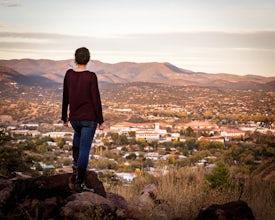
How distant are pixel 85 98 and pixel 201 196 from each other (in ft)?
6.81

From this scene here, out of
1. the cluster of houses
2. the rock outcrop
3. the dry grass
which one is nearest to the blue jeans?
the rock outcrop

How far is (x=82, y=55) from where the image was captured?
611 centimetres

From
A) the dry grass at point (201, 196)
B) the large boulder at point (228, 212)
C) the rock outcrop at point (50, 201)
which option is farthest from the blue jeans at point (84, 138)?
the large boulder at point (228, 212)

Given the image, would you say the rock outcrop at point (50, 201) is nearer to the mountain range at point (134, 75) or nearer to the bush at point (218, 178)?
the bush at point (218, 178)

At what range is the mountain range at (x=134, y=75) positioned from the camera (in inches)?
3457

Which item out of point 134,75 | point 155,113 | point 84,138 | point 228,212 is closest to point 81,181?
point 84,138

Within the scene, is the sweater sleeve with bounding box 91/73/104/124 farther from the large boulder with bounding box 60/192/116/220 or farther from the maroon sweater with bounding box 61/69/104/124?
the large boulder with bounding box 60/192/116/220

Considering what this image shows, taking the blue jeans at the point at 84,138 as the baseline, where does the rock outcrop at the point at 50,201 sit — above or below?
below

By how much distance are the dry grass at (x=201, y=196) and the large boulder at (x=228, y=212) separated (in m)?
0.60

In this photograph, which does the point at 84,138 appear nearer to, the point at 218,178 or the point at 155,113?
the point at 218,178

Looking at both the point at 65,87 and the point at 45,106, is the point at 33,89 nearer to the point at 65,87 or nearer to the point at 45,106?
the point at 45,106

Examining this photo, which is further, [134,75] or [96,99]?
[134,75]

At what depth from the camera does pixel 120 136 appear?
2164 inches

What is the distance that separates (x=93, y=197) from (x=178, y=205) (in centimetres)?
125
